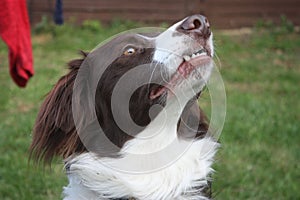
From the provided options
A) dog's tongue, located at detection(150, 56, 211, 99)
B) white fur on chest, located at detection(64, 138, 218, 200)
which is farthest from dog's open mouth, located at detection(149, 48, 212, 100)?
white fur on chest, located at detection(64, 138, 218, 200)

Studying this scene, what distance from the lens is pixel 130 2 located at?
959 centimetres

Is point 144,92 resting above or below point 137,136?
above

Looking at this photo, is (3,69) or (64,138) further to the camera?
(3,69)

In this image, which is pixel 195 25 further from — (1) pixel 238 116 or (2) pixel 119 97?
(1) pixel 238 116

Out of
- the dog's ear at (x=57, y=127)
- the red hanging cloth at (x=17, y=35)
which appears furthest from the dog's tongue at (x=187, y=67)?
the red hanging cloth at (x=17, y=35)

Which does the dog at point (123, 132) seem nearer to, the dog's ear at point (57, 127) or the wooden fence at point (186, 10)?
the dog's ear at point (57, 127)

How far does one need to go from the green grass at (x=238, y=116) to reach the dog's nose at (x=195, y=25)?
618mm

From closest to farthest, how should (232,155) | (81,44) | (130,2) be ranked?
(232,155), (81,44), (130,2)

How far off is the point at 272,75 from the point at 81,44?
2.76 metres

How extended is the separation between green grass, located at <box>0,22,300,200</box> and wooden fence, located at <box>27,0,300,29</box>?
43 cm

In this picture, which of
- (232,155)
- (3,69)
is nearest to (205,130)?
(232,155)

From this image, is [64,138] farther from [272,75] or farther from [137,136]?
[272,75]

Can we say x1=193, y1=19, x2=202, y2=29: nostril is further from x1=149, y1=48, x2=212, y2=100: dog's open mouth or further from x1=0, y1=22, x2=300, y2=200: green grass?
A: x1=0, y1=22, x2=300, y2=200: green grass

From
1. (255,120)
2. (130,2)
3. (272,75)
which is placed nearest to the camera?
(255,120)
